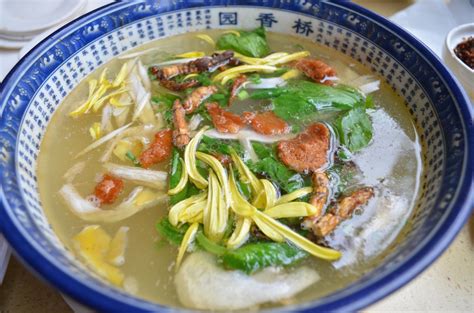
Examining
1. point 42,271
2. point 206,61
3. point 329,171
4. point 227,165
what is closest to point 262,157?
point 227,165

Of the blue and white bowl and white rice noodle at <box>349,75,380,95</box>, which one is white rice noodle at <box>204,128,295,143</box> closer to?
white rice noodle at <box>349,75,380,95</box>

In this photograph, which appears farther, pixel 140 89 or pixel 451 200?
pixel 140 89

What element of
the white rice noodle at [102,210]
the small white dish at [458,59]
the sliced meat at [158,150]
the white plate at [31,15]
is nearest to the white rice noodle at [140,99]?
the sliced meat at [158,150]

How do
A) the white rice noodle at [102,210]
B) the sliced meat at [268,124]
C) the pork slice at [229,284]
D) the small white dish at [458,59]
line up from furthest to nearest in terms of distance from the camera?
1. the small white dish at [458,59]
2. the sliced meat at [268,124]
3. the white rice noodle at [102,210]
4. the pork slice at [229,284]

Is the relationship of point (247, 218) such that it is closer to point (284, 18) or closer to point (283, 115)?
point (283, 115)

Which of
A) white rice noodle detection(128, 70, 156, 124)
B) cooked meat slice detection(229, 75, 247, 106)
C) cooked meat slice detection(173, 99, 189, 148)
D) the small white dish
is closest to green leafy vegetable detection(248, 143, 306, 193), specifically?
cooked meat slice detection(173, 99, 189, 148)

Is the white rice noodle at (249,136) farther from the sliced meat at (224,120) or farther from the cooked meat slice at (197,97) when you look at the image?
the cooked meat slice at (197,97)

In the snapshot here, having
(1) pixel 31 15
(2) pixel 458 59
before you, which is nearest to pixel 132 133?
(1) pixel 31 15
